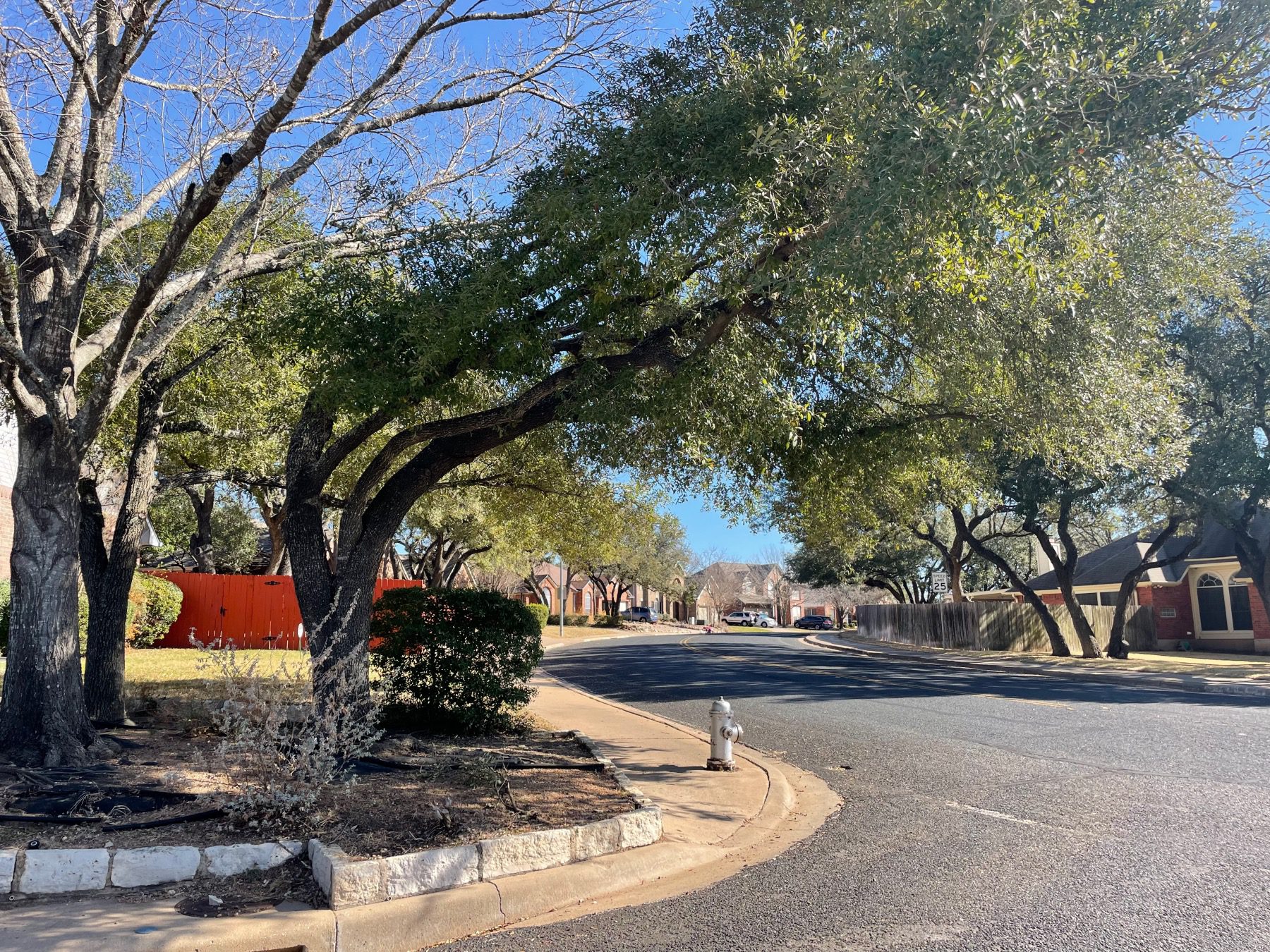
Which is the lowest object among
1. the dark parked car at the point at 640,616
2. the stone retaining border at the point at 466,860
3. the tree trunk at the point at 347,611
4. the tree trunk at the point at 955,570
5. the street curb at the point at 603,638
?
the street curb at the point at 603,638

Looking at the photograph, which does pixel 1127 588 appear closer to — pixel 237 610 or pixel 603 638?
pixel 603 638

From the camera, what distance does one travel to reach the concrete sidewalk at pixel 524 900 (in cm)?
405

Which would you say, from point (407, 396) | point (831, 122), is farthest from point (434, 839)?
A: point (831, 122)

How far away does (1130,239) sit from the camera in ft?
27.1

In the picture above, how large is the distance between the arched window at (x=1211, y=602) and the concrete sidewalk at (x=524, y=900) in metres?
31.2

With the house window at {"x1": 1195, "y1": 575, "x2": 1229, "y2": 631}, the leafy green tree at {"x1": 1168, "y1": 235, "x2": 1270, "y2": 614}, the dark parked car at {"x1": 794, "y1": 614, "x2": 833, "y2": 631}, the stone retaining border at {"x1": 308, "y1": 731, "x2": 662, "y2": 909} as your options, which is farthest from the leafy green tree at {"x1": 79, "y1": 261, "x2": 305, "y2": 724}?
the dark parked car at {"x1": 794, "y1": 614, "x2": 833, "y2": 631}

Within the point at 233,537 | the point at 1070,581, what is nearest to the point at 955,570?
the point at 1070,581

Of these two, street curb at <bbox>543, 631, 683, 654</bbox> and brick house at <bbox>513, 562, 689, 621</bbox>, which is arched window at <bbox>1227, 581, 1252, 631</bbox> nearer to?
street curb at <bbox>543, 631, 683, 654</bbox>

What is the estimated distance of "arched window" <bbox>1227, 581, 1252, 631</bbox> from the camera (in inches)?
1228

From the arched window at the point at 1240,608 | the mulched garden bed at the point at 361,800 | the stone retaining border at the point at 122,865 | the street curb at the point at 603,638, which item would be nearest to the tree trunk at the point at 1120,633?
the arched window at the point at 1240,608

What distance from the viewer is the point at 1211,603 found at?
32.9 metres

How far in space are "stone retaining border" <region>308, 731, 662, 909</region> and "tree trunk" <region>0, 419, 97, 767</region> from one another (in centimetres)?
329

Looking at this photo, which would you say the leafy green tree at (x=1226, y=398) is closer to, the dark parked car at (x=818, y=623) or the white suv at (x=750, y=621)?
the dark parked car at (x=818, y=623)

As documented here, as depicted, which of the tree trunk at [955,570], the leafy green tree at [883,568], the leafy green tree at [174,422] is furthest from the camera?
the leafy green tree at [883,568]
